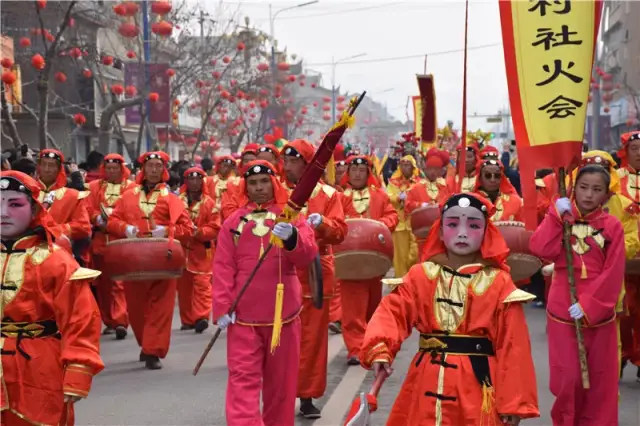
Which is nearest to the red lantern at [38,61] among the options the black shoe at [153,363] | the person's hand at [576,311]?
the black shoe at [153,363]

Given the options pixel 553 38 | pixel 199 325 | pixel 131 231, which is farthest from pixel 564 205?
pixel 199 325

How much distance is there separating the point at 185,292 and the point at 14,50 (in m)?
16.2

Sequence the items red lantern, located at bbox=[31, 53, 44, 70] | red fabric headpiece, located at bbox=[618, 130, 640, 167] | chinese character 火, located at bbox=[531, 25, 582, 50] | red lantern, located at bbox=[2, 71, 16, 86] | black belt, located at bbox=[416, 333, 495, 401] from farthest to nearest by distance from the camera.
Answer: red lantern, located at bbox=[31, 53, 44, 70] → red lantern, located at bbox=[2, 71, 16, 86] → red fabric headpiece, located at bbox=[618, 130, 640, 167] → chinese character 火, located at bbox=[531, 25, 582, 50] → black belt, located at bbox=[416, 333, 495, 401]

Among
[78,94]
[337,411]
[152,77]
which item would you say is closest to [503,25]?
[337,411]

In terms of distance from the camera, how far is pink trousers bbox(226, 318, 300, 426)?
6379 mm

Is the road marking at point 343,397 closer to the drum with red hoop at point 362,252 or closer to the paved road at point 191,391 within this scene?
the paved road at point 191,391

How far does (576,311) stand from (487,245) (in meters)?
1.33

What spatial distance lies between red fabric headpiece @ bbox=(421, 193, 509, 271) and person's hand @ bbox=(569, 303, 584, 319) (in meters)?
1.20

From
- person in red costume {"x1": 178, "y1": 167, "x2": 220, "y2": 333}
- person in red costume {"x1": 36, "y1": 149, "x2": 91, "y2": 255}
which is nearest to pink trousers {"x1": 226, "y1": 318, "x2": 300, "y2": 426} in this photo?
person in red costume {"x1": 36, "y1": 149, "x2": 91, "y2": 255}

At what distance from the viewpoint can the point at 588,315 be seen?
257 inches

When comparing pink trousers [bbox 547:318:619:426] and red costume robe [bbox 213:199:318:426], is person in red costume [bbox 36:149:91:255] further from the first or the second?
pink trousers [bbox 547:318:619:426]

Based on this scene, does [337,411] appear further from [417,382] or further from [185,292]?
[185,292]

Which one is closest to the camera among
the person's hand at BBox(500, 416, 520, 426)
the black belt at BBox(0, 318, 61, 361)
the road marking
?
the person's hand at BBox(500, 416, 520, 426)

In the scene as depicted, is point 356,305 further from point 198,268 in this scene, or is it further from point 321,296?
point 198,268
